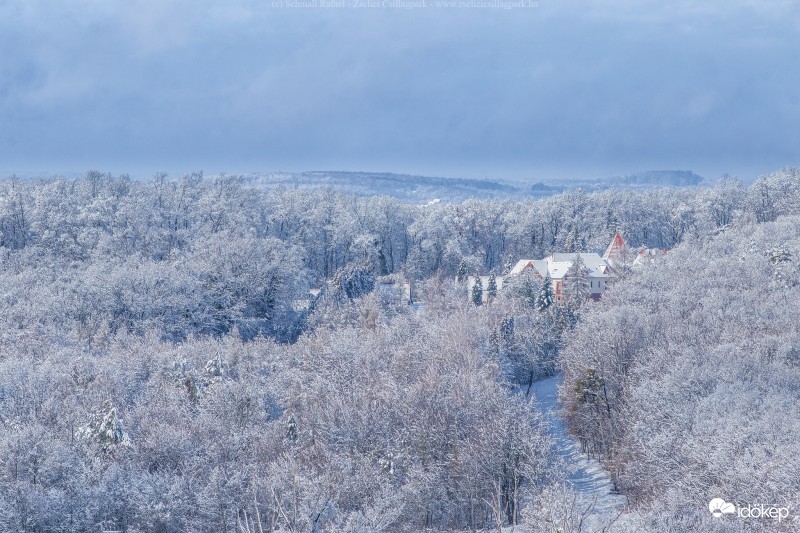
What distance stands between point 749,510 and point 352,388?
17178 millimetres

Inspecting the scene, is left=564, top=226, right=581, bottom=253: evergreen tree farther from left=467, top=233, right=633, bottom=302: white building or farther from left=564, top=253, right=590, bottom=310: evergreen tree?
left=564, top=253, right=590, bottom=310: evergreen tree

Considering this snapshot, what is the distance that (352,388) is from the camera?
3053 centimetres

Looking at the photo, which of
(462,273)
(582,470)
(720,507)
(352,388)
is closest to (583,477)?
(582,470)

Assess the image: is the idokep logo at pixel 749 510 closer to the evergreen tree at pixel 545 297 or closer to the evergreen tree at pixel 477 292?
the evergreen tree at pixel 545 297

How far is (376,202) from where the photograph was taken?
103625 millimetres

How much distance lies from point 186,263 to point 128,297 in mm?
8138

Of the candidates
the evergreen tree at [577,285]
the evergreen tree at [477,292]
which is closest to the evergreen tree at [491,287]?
the evergreen tree at [477,292]

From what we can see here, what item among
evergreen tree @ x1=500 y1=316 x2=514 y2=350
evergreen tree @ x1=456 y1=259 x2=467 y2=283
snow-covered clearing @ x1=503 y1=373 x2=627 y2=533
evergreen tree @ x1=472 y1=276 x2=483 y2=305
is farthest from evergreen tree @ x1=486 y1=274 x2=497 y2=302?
snow-covered clearing @ x1=503 y1=373 x2=627 y2=533

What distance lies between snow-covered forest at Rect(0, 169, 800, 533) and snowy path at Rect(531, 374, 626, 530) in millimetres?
794

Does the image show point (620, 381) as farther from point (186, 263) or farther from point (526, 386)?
point (186, 263)

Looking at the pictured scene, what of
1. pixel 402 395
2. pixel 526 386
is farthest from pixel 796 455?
pixel 526 386

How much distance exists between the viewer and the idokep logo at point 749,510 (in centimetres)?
1605

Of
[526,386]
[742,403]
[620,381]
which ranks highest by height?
[742,403]

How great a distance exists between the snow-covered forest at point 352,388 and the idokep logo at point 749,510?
1.26ft
